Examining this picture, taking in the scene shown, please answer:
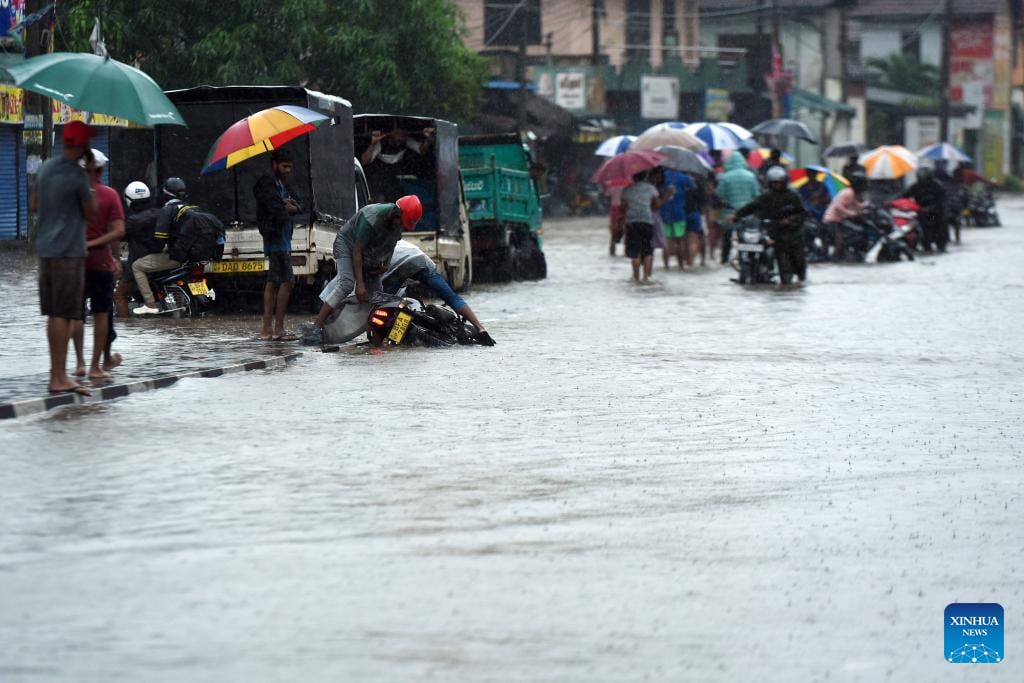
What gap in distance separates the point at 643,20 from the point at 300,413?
5993cm

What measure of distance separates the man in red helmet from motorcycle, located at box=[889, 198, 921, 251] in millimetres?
18923

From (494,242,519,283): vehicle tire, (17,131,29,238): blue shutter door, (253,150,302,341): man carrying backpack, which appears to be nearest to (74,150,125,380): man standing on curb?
(253,150,302,341): man carrying backpack

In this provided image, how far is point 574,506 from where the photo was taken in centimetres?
796

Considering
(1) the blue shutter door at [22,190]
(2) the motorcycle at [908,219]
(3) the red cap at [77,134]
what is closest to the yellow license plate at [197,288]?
(3) the red cap at [77,134]

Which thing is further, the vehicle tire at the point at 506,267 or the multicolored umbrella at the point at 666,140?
the multicolored umbrella at the point at 666,140

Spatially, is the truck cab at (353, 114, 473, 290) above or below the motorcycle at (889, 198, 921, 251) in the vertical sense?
above

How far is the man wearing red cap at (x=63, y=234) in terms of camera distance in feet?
36.6

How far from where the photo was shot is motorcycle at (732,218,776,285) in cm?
2508

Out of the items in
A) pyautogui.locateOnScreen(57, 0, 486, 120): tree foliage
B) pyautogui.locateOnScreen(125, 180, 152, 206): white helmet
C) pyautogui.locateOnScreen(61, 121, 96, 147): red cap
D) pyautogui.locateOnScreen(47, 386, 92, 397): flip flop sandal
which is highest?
pyautogui.locateOnScreen(57, 0, 486, 120): tree foliage

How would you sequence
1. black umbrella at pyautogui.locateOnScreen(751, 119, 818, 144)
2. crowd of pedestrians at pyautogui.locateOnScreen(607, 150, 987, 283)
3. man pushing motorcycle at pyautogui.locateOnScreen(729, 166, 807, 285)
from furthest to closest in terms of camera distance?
1. black umbrella at pyautogui.locateOnScreen(751, 119, 818, 144)
2. crowd of pedestrians at pyautogui.locateOnScreen(607, 150, 987, 283)
3. man pushing motorcycle at pyautogui.locateOnScreen(729, 166, 807, 285)

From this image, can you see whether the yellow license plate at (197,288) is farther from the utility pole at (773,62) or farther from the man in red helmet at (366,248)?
the utility pole at (773,62)

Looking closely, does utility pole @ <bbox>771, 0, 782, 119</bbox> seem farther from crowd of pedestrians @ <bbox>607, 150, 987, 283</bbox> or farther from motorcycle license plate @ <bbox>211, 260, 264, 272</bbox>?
motorcycle license plate @ <bbox>211, 260, 264, 272</bbox>

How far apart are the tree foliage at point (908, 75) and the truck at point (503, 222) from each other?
59228 millimetres

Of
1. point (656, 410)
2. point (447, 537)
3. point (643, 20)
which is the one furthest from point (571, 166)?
point (447, 537)
